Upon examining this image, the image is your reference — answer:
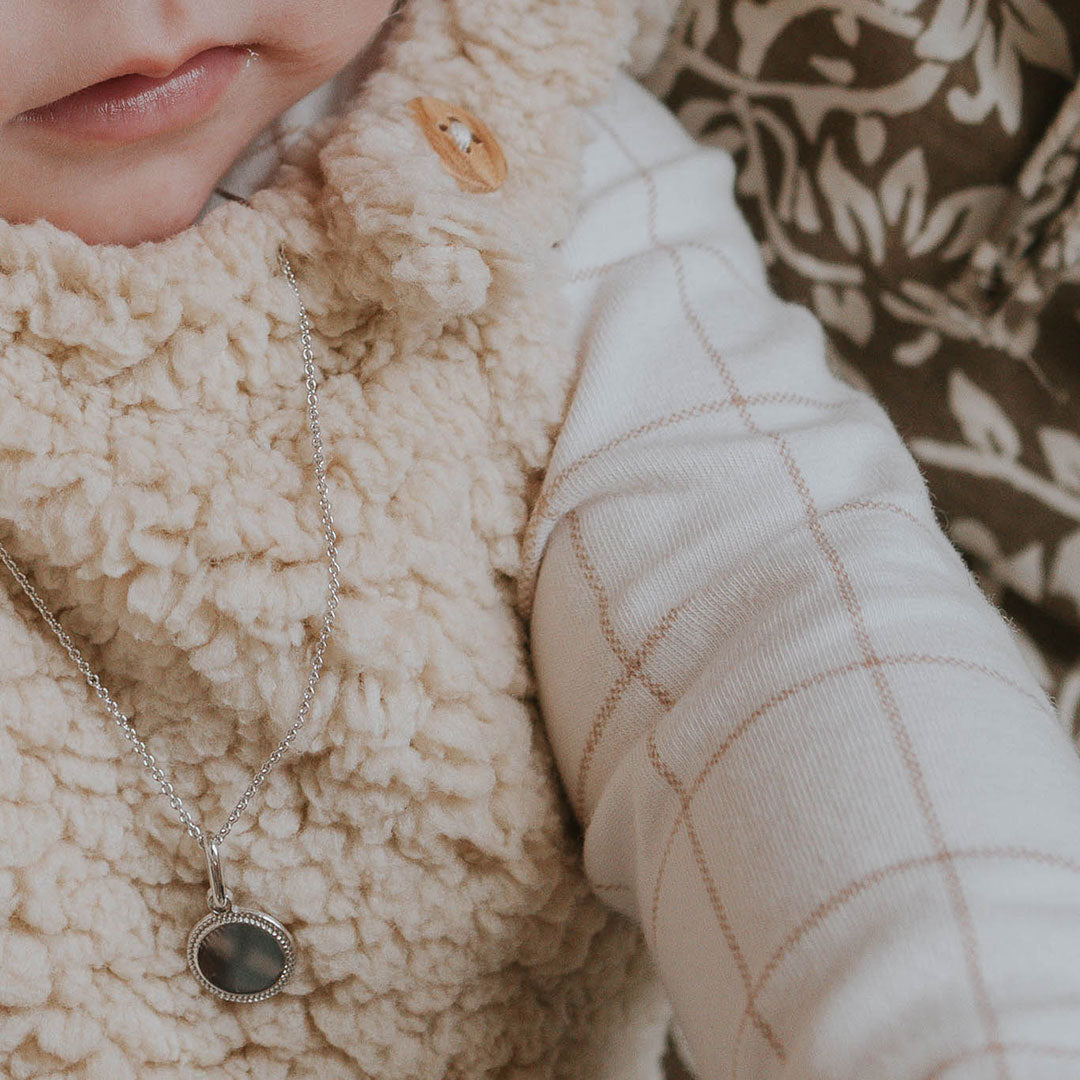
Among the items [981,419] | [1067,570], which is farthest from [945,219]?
Result: [1067,570]

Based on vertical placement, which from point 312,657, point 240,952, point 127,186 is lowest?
point 240,952

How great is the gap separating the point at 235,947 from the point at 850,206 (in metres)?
0.53

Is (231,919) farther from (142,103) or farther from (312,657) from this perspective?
(142,103)

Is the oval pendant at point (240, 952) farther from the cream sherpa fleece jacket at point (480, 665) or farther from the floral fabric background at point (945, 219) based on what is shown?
the floral fabric background at point (945, 219)

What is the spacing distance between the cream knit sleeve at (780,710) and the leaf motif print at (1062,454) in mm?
162

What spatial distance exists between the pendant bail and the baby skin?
9.8 inches

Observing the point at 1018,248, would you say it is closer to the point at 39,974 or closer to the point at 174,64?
the point at 174,64

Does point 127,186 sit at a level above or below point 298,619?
above

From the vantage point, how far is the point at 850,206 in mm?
700

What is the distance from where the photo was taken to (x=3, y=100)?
0.40 meters

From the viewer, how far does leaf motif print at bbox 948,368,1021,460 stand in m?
0.69

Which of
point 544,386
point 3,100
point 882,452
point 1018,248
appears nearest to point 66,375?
point 3,100

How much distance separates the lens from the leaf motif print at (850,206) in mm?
695

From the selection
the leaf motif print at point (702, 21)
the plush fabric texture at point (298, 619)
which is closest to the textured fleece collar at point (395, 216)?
the plush fabric texture at point (298, 619)
